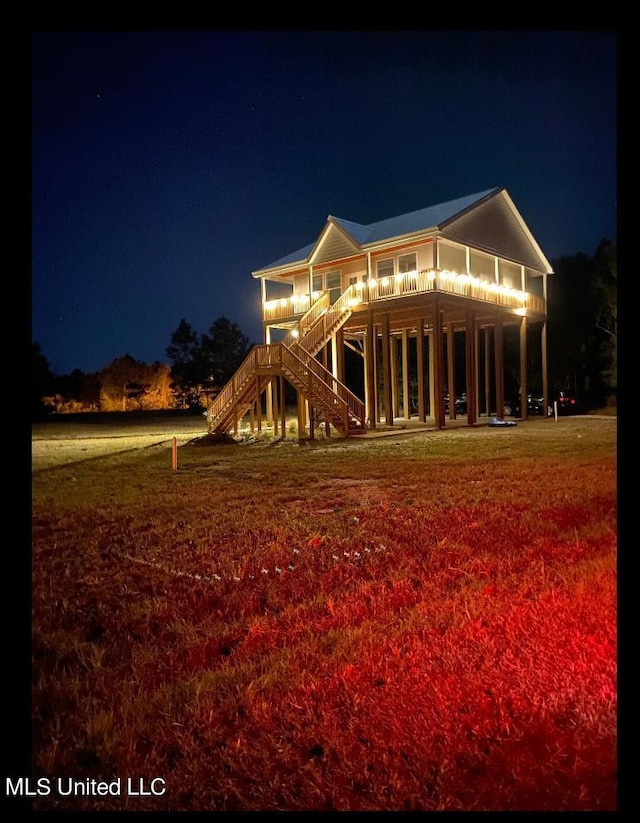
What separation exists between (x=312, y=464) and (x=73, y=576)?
746 cm

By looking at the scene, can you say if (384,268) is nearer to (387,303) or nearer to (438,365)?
(387,303)

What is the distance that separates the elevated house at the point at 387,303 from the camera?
65.4ft

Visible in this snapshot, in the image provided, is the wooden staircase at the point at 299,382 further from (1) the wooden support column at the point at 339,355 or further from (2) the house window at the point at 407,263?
(2) the house window at the point at 407,263

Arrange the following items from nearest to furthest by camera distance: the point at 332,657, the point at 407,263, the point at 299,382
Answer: the point at 332,657 < the point at 299,382 < the point at 407,263

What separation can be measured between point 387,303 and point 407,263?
3.40 metres

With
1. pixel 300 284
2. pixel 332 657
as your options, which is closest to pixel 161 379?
pixel 300 284

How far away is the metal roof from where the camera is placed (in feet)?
75.3

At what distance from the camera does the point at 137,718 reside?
2.89 m

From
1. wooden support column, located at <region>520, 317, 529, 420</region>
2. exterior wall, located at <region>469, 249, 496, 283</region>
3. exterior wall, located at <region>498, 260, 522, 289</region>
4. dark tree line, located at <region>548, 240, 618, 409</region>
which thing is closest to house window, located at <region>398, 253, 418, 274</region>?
exterior wall, located at <region>469, 249, 496, 283</region>

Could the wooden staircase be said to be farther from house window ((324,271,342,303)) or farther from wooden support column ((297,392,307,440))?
house window ((324,271,342,303))

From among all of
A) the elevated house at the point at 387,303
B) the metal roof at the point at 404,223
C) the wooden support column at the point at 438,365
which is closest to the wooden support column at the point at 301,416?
the elevated house at the point at 387,303

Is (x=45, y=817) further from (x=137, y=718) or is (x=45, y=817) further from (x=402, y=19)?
(x=402, y=19)

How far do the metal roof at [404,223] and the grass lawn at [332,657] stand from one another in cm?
1792

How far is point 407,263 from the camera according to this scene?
2452cm
